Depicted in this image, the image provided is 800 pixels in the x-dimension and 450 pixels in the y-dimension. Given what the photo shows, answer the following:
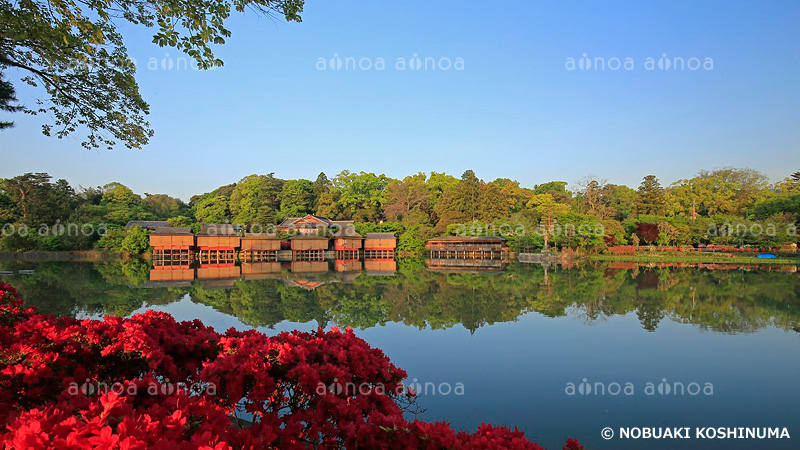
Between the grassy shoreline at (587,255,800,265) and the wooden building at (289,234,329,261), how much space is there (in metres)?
19.7

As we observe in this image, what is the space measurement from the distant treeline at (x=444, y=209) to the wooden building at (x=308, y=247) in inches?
168

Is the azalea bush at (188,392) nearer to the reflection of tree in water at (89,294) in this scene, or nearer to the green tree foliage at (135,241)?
the reflection of tree in water at (89,294)

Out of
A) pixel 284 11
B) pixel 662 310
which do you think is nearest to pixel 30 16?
pixel 284 11

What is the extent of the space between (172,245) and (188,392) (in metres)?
29.5

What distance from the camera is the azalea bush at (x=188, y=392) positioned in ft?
4.97

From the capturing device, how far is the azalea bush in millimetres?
1516

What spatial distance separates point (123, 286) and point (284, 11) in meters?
13.7

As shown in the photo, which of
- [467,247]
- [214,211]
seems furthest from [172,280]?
[214,211]

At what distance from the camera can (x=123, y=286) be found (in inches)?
565

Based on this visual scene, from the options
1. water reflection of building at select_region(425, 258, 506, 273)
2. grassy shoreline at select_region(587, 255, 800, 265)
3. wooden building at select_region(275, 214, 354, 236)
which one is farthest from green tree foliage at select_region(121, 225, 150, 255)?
grassy shoreline at select_region(587, 255, 800, 265)

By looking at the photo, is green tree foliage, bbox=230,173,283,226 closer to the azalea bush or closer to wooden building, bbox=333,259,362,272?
wooden building, bbox=333,259,362,272

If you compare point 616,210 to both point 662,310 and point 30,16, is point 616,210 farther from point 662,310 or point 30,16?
point 30,16

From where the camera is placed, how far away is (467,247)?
32719 millimetres

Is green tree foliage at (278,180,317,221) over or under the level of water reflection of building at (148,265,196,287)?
over
